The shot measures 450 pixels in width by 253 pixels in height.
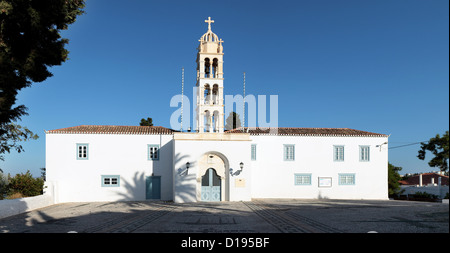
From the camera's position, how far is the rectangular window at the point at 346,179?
90.3ft

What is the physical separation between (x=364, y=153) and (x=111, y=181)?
19.3 metres

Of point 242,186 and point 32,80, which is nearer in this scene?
point 32,80

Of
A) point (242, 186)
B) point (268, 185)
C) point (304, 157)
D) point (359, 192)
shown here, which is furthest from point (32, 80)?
point (359, 192)

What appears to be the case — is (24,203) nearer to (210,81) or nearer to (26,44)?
(26,44)

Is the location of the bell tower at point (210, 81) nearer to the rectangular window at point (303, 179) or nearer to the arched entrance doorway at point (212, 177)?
the arched entrance doorway at point (212, 177)

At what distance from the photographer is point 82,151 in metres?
25.0

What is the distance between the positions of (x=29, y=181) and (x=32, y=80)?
959cm

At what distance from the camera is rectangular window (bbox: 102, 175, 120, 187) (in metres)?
25.1

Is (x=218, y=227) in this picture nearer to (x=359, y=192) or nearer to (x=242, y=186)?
(x=242, y=186)

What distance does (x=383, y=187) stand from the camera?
91.6 ft

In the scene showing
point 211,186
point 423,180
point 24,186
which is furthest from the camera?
point 423,180

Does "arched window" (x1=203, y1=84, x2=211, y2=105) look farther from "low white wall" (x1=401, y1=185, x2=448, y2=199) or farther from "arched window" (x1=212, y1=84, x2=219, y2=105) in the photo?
"low white wall" (x1=401, y1=185, x2=448, y2=199)

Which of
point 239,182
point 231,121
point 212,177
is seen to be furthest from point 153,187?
point 231,121
